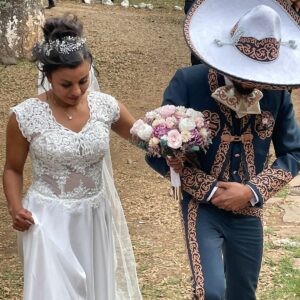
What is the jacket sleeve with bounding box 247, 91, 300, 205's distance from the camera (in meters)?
4.03

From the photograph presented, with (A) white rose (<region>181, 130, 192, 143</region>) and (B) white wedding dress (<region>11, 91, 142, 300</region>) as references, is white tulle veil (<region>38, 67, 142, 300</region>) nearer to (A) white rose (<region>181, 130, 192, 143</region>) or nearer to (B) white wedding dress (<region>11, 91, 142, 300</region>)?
(B) white wedding dress (<region>11, 91, 142, 300</region>)

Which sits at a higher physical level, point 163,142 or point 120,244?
point 163,142

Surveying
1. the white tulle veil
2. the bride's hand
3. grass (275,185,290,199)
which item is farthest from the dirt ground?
the bride's hand

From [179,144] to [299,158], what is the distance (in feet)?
2.43

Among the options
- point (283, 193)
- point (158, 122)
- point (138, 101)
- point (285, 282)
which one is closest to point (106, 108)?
Answer: point (158, 122)

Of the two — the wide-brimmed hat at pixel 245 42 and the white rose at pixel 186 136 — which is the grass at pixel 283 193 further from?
the white rose at pixel 186 136

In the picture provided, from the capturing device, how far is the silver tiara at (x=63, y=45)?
154 inches

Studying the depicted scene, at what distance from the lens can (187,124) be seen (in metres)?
3.72

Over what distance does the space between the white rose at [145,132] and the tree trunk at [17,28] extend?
862 cm

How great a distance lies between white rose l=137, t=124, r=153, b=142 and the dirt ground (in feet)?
5.85

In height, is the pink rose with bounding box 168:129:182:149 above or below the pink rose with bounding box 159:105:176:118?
below

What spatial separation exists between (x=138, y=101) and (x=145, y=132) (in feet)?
23.4

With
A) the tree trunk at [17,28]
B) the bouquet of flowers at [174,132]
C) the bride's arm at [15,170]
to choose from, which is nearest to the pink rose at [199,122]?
the bouquet of flowers at [174,132]

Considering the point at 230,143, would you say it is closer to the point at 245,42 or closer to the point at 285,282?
the point at 245,42
